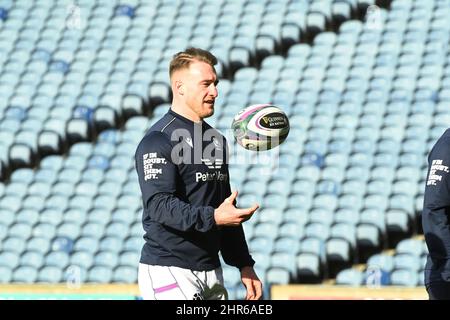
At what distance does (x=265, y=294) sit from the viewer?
10055 millimetres

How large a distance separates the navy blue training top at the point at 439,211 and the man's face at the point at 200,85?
1.17 metres

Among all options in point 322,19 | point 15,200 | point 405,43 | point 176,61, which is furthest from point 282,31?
point 176,61

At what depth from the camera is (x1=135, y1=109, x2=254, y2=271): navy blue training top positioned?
15.4 ft

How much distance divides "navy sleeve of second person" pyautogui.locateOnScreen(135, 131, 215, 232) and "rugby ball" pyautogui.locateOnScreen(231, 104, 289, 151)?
75 cm

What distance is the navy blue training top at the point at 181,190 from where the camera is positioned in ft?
15.4

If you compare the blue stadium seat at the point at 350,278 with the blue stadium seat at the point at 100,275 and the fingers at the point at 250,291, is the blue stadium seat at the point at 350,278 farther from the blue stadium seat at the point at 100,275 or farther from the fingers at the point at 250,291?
the fingers at the point at 250,291

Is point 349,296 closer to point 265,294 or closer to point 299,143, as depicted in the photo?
point 265,294

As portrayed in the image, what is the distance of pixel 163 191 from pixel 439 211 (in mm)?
1387

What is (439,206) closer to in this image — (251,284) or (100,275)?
(251,284)

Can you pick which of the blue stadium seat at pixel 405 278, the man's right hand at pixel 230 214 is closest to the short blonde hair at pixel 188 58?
the man's right hand at pixel 230 214

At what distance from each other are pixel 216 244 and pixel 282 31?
9695 mm

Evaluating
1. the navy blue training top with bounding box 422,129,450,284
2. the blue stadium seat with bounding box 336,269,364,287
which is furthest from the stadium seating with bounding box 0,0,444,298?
the navy blue training top with bounding box 422,129,450,284

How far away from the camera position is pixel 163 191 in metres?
4.75

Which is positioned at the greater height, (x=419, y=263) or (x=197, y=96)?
(x=197, y=96)
